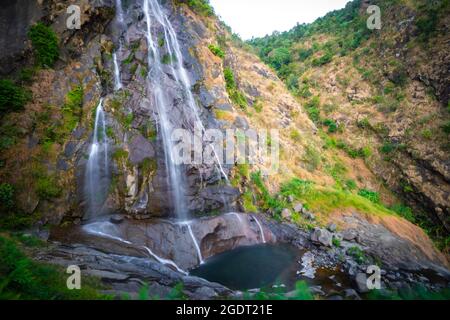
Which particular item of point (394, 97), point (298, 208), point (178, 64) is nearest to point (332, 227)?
point (298, 208)

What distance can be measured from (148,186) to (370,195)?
61.2ft

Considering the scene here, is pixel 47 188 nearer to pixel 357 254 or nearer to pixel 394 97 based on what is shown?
pixel 357 254

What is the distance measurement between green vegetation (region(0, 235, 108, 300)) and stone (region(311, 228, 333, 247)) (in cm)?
1164

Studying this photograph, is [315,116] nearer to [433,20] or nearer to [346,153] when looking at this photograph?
[346,153]

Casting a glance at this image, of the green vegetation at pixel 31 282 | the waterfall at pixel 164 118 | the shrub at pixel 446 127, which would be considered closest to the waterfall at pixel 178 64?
the waterfall at pixel 164 118

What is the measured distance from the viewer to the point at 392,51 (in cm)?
2942

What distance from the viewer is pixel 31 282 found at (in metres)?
5.71

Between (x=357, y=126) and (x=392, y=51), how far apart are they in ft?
32.2

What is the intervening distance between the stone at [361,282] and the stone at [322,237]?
274cm

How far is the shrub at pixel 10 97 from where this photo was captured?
1162cm

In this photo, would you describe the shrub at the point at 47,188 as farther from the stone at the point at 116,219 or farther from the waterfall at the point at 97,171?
the stone at the point at 116,219

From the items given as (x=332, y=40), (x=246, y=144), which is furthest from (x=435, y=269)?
(x=332, y=40)

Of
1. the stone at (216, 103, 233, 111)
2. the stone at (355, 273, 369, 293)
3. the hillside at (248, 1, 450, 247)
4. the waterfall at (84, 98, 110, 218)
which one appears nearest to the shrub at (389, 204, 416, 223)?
the hillside at (248, 1, 450, 247)

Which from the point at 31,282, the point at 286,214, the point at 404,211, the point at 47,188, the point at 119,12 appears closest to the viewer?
the point at 31,282
